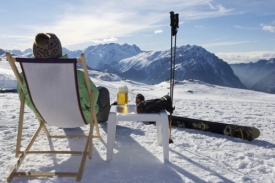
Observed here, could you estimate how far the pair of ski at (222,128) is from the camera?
453 centimetres

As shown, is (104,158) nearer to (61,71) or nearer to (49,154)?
(49,154)

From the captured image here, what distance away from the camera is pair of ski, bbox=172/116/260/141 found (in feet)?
14.9

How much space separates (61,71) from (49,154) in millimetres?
1361

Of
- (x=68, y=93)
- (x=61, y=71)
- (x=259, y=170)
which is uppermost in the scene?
(x=61, y=71)

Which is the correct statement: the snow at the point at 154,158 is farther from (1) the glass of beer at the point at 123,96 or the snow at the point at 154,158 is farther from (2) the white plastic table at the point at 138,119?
(1) the glass of beer at the point at 123,96

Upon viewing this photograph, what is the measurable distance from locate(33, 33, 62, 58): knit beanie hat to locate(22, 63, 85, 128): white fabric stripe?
1.23ft

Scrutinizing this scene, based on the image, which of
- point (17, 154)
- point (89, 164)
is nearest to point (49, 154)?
point (17, 154)

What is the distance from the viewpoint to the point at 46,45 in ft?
11.0

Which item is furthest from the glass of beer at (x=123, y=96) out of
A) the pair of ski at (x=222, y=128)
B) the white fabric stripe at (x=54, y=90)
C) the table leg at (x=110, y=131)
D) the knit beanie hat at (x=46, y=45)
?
the pair of ski at (x=222, y=128)

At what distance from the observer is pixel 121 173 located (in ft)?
10.3

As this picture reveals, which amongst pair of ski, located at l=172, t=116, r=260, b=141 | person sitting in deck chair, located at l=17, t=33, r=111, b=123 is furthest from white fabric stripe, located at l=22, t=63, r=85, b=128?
pair of ski, located at l=172, t=116, r=260, b=141

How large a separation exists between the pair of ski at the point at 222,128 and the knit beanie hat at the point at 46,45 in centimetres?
299

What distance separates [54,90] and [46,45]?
614 mm

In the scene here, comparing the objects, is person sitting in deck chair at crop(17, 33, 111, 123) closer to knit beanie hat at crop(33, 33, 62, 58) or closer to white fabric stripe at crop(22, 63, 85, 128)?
knit beanie hat at crop(33, 33, 62, 58)
